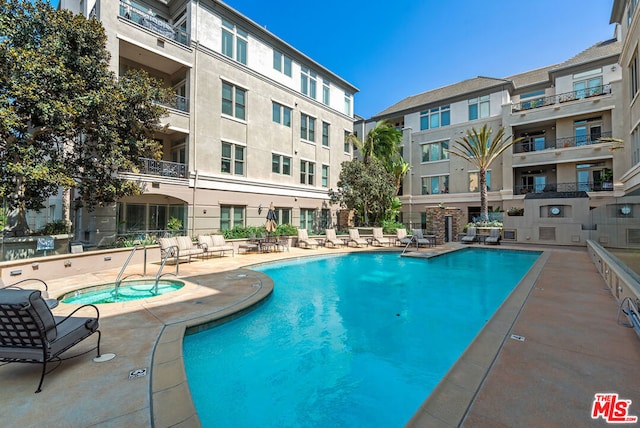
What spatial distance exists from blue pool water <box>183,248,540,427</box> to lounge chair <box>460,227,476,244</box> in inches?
440

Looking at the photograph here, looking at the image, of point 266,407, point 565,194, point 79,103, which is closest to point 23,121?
point 79,103

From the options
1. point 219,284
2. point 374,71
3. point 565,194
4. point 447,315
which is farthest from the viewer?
point 374,71

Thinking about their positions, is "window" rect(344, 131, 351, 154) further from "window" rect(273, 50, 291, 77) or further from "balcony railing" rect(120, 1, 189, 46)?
"balcony railing" rect(120, 1, 189, 46)

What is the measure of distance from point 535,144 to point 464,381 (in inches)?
1223

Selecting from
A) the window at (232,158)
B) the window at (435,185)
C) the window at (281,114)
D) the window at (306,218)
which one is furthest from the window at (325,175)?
the window at (435,185)

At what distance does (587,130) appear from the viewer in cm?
2370

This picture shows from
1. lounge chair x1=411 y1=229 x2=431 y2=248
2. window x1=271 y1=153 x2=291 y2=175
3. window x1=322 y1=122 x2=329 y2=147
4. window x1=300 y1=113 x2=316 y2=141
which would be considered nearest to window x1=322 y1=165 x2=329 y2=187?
window x1=322 y1=122 x2=329 y2=147

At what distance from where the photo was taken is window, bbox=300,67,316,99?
74.6 ft

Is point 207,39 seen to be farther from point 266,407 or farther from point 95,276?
point 266,407

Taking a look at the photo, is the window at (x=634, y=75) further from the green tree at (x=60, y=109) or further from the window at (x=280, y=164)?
the green tree at (x=60, y=109)

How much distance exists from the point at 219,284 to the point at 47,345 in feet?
16.6

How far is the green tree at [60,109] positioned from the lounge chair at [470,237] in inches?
801

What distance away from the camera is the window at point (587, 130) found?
914 inches

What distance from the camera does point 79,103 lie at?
31.3ft
